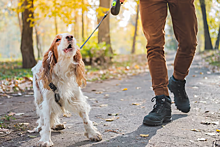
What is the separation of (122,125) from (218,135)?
1152 millimetres

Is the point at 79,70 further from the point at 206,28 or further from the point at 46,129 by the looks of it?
the point at 206,28

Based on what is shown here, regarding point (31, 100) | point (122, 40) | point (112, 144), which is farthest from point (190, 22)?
point (122, 40)

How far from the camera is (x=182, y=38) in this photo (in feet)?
10.3

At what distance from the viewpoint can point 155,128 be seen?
9.47ft

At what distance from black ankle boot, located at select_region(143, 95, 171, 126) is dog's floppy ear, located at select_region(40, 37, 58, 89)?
1302 millimetres

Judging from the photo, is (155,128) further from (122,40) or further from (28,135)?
(122,40)

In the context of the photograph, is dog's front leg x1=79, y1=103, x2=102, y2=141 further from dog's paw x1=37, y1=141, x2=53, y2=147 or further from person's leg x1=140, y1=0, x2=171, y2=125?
person's leg x1=140, y1=0, x2=171, y2=125

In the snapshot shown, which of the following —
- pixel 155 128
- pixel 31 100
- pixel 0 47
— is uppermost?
pixel 155 128

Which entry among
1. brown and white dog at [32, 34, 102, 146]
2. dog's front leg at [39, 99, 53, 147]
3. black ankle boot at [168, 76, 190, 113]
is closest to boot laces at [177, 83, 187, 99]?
black ankle boot at [168, 76, 190, 113]

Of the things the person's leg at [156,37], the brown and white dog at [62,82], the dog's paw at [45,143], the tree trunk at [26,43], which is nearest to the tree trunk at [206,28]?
the tree trunk at [26,43]

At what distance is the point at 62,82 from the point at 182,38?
164cm

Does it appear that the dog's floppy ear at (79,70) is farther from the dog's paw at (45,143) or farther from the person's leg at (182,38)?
the person's leg at (182,38)

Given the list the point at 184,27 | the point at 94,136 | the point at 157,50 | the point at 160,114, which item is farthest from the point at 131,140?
the point at 184,27

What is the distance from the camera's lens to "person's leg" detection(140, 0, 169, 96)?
3061mm
